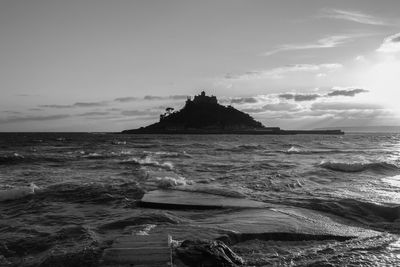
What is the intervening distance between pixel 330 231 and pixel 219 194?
4544mm

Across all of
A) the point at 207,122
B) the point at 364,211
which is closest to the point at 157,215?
the point at 364,211

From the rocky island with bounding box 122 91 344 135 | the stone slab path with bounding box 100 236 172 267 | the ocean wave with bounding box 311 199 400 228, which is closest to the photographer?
the stone slab path with bounding box 100 236 172 267

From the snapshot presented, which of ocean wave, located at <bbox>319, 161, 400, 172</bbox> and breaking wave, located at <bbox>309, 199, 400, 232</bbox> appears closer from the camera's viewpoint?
breaking wave, located at <bbox>309, 199, 400, 232</bbox>

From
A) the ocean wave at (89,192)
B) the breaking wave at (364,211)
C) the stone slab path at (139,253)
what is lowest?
the breaking wave at (364,211)

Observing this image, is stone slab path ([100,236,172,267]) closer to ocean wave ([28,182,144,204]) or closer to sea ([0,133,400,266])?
sea ([0,133,400,266])

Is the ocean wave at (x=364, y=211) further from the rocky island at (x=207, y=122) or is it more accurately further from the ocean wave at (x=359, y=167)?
the rocky island at (x=207, y=122)

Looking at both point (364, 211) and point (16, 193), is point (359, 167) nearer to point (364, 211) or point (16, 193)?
point (364, 211)

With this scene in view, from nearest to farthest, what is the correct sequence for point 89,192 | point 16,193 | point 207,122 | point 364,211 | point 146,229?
point 146,229
point 364,211
point 16,193
point 89,192
point 207,122

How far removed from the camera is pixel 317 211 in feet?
31.6

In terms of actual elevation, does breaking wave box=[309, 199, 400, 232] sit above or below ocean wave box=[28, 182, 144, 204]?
below

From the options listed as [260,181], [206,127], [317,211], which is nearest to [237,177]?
[260,181]

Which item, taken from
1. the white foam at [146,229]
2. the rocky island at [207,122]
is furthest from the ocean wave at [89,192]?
the rocky island at [207,122]

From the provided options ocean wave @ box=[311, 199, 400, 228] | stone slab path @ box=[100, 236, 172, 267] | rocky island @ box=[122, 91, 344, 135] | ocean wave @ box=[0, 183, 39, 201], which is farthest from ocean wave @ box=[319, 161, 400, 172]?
rocky island @ box=[122, 91, 344, 135]

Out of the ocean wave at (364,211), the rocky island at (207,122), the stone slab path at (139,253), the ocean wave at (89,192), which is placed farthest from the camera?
the rocky island at (207,122)
